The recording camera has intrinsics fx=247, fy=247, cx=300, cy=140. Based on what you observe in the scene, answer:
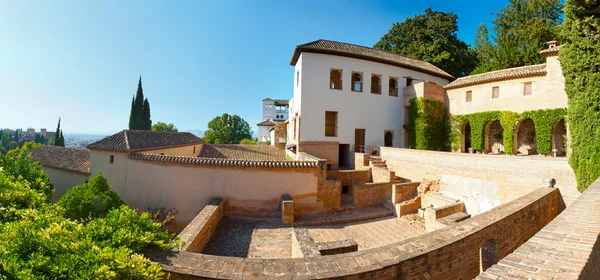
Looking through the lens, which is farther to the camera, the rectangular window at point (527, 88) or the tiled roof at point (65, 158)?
the tiled roof at point (65, 158)

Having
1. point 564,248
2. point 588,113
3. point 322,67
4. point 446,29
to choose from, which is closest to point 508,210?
point 564,248

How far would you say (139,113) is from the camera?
37781 millimetres

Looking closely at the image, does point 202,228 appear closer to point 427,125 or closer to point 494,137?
point 427,125

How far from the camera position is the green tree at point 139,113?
37.4 m

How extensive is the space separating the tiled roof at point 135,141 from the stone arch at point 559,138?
2238cm

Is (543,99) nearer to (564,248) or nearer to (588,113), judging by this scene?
(588,113)

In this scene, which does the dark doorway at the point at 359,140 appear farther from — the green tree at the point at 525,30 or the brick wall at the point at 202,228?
the green tree at the point at 525,30

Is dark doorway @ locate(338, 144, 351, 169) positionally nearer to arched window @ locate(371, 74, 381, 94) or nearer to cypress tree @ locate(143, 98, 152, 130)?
arched window @ locate(371, 74, 381, 94)

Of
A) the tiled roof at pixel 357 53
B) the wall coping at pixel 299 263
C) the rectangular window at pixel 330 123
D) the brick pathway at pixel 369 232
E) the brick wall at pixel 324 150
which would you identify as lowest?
the brick pathway at pixel 369 232

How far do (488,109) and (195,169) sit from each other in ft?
58.8

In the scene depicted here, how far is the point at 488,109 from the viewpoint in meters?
16.1

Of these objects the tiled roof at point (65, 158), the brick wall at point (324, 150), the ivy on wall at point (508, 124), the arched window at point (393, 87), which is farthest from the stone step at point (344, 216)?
the tiled roof at point (65, 158)

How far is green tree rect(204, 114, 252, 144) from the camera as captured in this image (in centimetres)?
4692

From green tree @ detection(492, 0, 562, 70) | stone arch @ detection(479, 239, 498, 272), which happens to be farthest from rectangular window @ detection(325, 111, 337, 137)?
green tree @ detection(492, 0, 562, 70)
